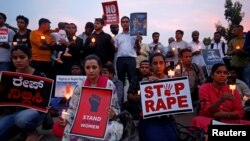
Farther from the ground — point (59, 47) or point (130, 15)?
point (130, 15)

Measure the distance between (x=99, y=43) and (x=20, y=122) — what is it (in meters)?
3.73

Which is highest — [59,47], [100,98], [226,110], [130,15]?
[130,15]

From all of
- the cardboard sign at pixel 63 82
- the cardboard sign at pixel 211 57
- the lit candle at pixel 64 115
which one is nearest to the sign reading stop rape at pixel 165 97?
the lit candle at pixel 64 115

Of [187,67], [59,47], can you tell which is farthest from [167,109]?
[59,47]

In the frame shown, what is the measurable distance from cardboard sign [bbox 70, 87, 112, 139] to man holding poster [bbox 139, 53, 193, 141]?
53 cm

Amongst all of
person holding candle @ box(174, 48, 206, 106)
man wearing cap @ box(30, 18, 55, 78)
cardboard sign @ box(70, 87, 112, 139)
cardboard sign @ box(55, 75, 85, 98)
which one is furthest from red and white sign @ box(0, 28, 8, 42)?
cardboard sign @ box(70, 87, 112, 139)

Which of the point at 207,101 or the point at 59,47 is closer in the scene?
the point at 207,101

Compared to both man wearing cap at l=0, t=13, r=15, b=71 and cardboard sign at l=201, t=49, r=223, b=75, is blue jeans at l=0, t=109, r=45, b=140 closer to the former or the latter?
man wearing cap at l=0, t=13, r=15, b=71

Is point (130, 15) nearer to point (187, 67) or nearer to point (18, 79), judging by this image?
point (187, 67)

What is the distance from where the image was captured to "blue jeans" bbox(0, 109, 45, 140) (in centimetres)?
453

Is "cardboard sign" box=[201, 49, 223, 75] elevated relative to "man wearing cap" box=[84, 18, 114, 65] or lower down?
lower down

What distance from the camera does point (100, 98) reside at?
4387 mm

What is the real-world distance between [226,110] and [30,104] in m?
2.55

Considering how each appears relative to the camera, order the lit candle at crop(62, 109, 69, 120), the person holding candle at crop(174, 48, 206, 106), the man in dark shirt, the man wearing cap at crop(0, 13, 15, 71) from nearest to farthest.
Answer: the lit candle at crop(62, 109, 69, 120) → the man in dark shirt → the person holding candle at crop(174, 48, 206, 106) → the man wearing cap at crop(0, 13, 15, 71)
